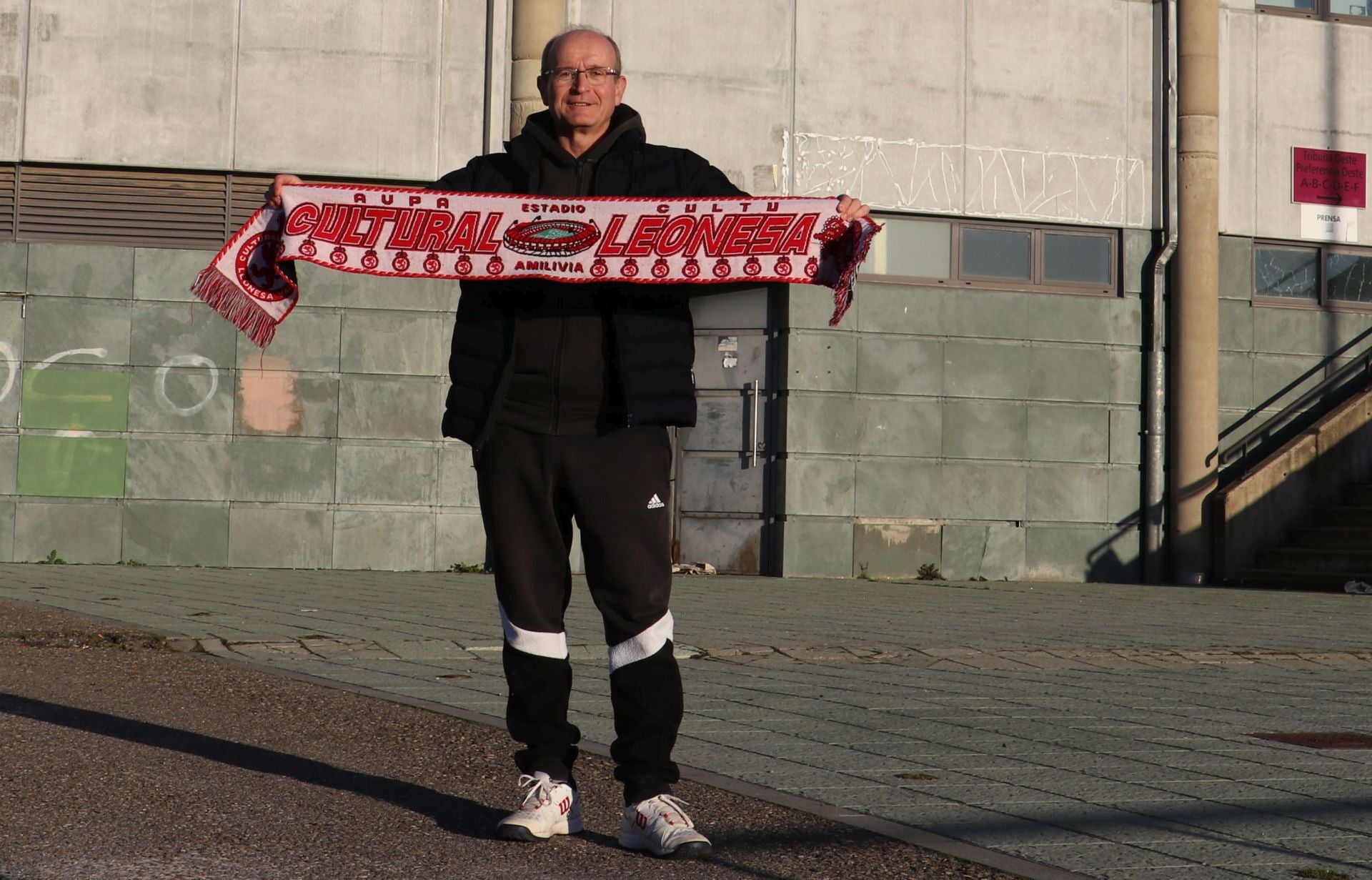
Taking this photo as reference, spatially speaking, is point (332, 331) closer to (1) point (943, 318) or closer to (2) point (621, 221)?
(1) point (943, 318)

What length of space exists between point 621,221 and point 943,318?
40.2 feet

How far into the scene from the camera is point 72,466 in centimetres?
1498

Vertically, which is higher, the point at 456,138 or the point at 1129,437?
the point at 456,138

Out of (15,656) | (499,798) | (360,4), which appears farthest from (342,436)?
(499,798)

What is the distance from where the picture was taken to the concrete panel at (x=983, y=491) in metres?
16.3

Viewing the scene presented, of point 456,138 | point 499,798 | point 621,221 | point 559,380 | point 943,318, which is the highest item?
point 456,138

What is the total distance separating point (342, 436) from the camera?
15273 mm

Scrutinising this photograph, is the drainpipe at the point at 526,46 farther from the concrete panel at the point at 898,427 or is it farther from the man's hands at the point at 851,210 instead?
the man's hands at the point at 851,210

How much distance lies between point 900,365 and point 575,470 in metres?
12.4

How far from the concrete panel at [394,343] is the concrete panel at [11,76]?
3.38m

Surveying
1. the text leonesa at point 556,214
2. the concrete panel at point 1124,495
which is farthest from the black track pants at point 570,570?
the concrete panel at point 1124,495

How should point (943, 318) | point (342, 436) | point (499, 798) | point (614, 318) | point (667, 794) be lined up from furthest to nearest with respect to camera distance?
point (943, 318), point (342, 436), point (499, 798), point (614, 318), point (667, 794)

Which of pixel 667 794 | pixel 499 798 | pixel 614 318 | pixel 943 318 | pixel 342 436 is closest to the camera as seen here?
pixel 667 794

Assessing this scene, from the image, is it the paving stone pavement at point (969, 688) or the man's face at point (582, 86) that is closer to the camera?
the man's face at point (582, 86)
